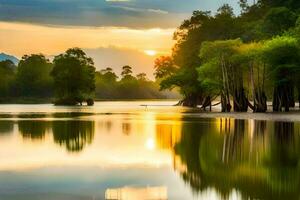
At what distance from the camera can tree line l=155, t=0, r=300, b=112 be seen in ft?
251

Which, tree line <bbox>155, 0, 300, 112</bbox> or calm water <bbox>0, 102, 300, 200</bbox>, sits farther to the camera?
tree line <bbox>155, 0, 300, 112</bbox>

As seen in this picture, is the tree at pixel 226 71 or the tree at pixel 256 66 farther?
the tree at pixel 226 71

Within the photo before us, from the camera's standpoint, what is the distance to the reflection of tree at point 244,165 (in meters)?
17.0

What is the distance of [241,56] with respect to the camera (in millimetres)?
81438

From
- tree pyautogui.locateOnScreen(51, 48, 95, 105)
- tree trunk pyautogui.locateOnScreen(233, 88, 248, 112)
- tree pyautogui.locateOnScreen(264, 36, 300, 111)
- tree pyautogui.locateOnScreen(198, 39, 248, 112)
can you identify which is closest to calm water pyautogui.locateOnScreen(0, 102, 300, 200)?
tree pyautogui.locateOnScreen(264, 36, 300, 111)

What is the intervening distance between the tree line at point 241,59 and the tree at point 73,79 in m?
34.4

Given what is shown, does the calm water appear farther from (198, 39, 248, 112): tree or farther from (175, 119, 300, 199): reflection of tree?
(198, 39, 248, 112): tree

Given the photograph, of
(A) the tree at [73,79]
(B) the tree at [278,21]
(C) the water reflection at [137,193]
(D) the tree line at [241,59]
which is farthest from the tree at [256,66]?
(A) the tree at [73,79]

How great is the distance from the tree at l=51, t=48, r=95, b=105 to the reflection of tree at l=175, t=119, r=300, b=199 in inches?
5159

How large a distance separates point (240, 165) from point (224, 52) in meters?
64.2

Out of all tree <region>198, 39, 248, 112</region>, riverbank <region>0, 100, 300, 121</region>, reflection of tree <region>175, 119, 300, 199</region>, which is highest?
tree <region>198, 39, 248, 112</region>

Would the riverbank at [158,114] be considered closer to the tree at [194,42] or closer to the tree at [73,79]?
the tree at [194,42]

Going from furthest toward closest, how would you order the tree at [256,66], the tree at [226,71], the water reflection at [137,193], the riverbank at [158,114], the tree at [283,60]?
the tree at [226,71] < the tree at [256,66] < the tree at [283,60] < the riverbank at [158,114] < the water reflection at [137,193]

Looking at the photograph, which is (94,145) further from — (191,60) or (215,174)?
(191,60)
